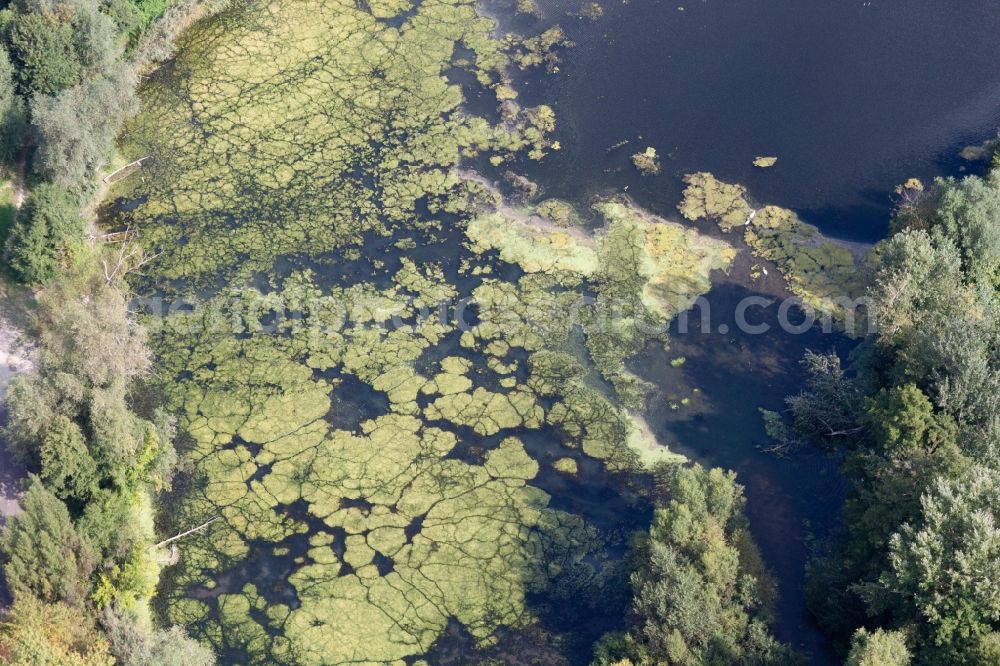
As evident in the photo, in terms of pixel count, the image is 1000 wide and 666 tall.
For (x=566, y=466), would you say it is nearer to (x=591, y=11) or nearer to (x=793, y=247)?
(x=793, y=247)

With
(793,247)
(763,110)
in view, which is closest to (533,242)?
(793,247)

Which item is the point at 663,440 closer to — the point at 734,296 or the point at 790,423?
the point at 790,423

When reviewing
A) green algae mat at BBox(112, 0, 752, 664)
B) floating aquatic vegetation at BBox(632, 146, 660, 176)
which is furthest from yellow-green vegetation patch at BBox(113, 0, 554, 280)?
floating aquatic vegetation at BBox(632, 146, 660, 176)

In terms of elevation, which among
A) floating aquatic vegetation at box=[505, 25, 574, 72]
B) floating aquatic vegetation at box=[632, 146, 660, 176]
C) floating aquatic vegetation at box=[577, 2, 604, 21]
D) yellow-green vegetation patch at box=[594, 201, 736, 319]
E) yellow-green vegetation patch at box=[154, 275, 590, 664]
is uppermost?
floating aquatic vegetation at box=[577, 2, 604, 21]

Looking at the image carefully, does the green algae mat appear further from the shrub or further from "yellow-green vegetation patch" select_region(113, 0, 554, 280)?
the shrub

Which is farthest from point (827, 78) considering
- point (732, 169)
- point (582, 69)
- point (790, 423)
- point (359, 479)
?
point (359, 479)

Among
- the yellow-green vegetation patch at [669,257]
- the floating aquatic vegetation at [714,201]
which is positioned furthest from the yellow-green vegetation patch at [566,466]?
the floating aquatic vegetation at [714,201]
